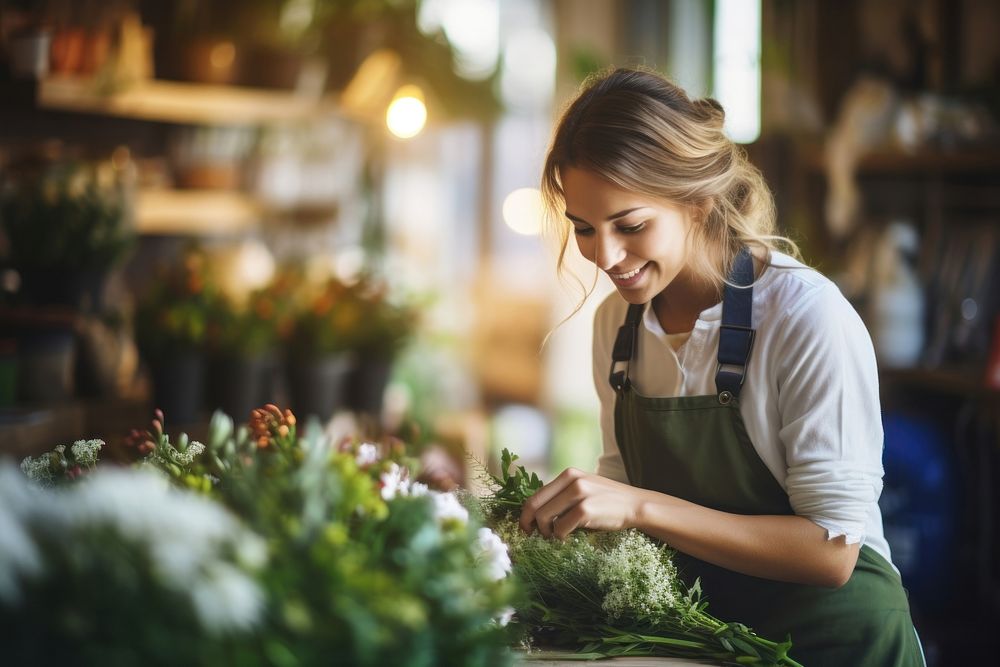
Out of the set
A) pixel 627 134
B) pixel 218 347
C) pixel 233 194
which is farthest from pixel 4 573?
pixel 233 194

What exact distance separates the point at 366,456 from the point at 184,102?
2771 millimetres

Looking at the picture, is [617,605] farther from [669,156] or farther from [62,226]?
[62,226]

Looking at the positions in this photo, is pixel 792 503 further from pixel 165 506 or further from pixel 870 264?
pixel 870 264

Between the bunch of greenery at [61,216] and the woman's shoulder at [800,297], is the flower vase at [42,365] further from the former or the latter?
the woman's shoulder at [800,297]

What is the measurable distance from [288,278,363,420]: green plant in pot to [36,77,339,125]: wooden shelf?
90 cm

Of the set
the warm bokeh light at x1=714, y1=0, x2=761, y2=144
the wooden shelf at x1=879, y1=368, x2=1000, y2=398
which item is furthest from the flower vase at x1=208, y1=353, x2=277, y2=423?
the warm bokeh light at x1=714, y1=0, x2=761, y2=144

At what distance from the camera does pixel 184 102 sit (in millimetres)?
3521

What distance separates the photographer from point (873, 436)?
51.6 inches

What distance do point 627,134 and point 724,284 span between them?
0.27 metres

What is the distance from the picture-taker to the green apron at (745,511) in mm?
1338

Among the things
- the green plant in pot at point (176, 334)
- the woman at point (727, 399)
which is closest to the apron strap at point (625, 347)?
the woman at point (727, 399)

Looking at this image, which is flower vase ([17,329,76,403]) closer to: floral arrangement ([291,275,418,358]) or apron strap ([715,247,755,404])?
floral arrangement ([291,275,418,358])

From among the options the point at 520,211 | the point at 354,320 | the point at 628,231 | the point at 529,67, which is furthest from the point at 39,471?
the point at 529,67

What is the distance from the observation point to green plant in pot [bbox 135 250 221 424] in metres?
2.76
